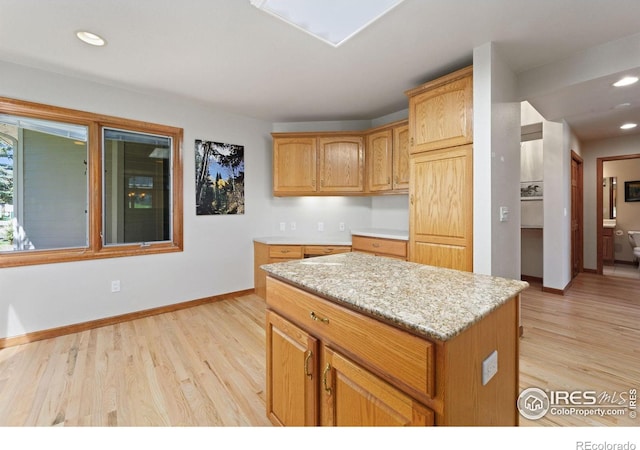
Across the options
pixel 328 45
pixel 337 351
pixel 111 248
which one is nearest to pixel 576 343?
pixel 337 351

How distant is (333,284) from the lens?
4.07 ft

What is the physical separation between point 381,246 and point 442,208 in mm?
924

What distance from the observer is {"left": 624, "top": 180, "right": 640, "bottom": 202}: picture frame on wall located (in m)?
5.83

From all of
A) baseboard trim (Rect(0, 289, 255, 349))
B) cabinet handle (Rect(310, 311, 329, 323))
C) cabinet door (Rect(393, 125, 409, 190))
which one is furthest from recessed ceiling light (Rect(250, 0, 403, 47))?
baseboard trim (Rect(0, 289, 255, 349))

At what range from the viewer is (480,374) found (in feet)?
3.14

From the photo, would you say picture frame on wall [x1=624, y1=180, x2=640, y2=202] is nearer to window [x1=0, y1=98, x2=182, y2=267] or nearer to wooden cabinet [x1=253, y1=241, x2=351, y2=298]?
wooden cabinet [x1=253, y1=241, x2=351, y2=298]

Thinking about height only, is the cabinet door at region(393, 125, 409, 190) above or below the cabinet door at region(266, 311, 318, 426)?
above

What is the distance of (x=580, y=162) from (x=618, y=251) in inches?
98.3

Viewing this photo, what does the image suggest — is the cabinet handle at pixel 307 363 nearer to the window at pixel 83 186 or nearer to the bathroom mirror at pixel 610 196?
the window at pixel 83 186

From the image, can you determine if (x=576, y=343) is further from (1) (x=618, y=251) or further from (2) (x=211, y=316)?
(1) (x=618, y=251)

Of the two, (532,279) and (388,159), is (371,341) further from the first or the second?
(532,279)

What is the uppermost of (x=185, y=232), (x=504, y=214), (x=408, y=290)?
(x=504, y=214)

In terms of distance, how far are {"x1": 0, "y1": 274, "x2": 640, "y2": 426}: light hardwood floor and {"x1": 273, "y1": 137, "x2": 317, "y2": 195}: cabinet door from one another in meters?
1.71

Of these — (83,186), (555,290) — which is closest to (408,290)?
(83,186)
